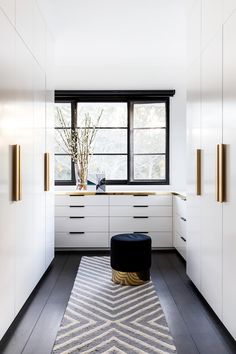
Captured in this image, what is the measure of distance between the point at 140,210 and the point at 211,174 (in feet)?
7.40

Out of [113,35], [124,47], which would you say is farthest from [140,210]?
[113,35]

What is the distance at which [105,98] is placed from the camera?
17.5 feet

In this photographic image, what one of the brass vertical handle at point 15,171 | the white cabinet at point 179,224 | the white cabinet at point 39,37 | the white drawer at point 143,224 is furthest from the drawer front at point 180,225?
the white cabinet at point 39,37

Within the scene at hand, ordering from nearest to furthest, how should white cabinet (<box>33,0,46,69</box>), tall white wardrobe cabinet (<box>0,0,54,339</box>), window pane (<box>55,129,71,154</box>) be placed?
tall white wardrobe cabinet (<box>0,0,54,339</box>), white cabinet (<box>33,0,46,69</box>), window pane (<box>55,129,71,154</box>)

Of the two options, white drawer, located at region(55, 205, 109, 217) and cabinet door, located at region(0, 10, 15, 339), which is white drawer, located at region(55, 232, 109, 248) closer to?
white drawer, located at region(55, 205, 109, 217)

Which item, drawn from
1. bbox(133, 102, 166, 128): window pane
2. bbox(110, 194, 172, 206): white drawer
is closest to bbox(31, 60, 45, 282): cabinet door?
bbox(110, 194, 172, 206): white drawer

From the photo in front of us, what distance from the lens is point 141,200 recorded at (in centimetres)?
480

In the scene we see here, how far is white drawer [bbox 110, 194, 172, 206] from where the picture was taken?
15.7 ft

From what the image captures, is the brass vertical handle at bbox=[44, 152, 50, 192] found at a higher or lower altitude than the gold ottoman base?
higher

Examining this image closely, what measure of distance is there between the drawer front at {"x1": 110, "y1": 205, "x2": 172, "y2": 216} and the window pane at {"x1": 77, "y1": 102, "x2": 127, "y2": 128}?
1.39 meters

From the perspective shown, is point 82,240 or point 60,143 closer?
point 82,240

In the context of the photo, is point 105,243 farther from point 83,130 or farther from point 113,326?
point 113,326

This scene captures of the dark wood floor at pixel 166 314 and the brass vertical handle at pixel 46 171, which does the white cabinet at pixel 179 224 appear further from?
the brass vertical handle at pixel 46 171

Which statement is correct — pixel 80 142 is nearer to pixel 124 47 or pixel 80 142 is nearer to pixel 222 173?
pixel 124 47
